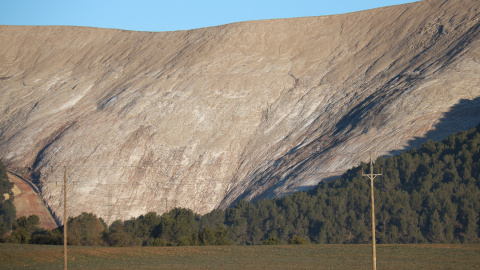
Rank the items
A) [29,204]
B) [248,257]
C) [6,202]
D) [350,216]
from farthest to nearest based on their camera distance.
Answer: [29,204] < [6,202] < [350,216] < [248,257]

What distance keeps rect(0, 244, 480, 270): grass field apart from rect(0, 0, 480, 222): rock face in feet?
69.4

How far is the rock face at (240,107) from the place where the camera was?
6694 cm

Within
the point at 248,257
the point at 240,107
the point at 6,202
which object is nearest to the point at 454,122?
the point at 240,107

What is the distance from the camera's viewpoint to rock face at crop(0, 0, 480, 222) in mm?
66938

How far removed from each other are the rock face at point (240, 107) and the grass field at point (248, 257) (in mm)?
21157

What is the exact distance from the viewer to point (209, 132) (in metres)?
76.0

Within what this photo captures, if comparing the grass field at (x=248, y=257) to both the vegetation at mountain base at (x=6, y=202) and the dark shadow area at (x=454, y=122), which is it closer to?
the dark shadow area at (x=454, y=122)

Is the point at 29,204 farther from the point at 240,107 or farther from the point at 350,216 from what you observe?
the point at 350,216

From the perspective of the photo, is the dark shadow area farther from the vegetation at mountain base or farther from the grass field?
the vegetation at mountain base

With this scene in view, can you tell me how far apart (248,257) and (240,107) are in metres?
39.0

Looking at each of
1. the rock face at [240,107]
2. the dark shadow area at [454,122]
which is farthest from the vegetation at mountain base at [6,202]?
the dark shadow area at [454,122]

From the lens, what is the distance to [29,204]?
6769 cm

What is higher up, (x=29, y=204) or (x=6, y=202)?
(x=6, y=202)

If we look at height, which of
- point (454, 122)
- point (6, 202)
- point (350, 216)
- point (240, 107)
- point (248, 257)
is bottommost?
point (248, 257)
